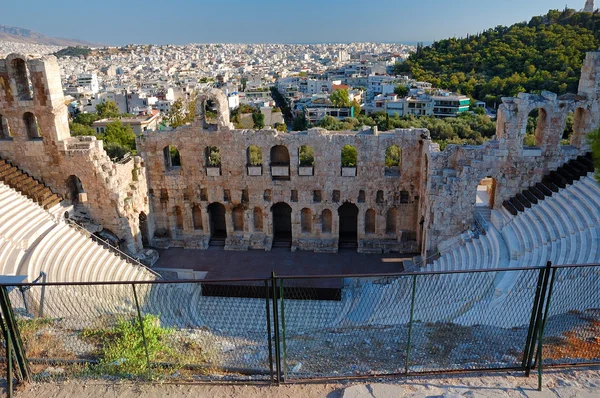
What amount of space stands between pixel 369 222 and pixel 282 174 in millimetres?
4973

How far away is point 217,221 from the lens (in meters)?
24.7

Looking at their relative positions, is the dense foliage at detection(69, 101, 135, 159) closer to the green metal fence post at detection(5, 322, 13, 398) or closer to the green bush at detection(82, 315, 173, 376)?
the green bush at detection(82, 315, 173, 376)

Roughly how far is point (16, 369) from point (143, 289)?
839 centimetres

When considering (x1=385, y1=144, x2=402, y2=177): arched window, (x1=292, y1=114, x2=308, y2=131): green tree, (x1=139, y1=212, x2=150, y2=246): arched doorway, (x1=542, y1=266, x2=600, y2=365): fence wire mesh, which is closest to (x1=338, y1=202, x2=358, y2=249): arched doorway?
(x1=385, y1=144, x2=402, y2=177): arched window

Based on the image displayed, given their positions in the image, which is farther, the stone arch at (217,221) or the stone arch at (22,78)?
the stone arch at (217,221)

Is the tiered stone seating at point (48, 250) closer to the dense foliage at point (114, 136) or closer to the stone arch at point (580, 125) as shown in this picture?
the dense foliage at point (114, 136)

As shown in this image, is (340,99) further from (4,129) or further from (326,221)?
(4,129)

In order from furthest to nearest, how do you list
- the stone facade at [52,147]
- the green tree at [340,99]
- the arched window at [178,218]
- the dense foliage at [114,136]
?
the green tree at [340,99], the dense foliage at [114,136], the arched window at [178,218], the stone facade at [52,147]

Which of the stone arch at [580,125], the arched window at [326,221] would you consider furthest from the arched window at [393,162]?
the stone arch at [580,125]

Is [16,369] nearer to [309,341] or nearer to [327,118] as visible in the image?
[309,341]

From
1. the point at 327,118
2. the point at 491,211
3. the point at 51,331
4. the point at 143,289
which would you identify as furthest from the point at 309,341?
the point at 327,118

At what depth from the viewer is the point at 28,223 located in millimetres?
16906

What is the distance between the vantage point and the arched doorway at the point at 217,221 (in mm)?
24105

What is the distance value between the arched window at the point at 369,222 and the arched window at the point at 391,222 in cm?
68
